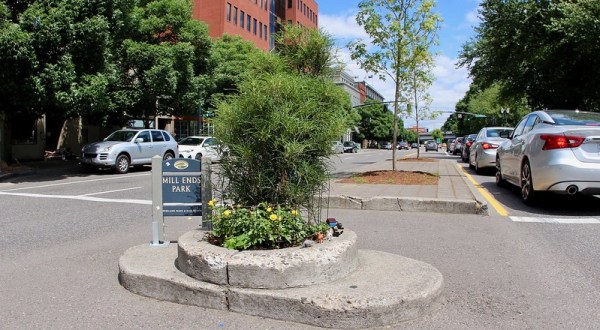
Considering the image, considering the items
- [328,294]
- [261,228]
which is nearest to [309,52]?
[261,228]

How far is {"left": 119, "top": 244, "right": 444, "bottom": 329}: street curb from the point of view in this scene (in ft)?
11.5

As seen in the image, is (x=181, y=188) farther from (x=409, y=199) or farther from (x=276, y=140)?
(x=409, y=199)

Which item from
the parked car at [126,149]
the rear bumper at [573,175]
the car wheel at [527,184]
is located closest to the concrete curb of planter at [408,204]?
the car wheel at [527,184]

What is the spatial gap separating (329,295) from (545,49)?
22.9m

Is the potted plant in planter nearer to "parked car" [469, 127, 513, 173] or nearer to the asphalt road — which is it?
the asphalt road

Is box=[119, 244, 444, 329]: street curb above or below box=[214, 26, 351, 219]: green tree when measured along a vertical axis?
below

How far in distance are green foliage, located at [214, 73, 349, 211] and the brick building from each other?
3183cm

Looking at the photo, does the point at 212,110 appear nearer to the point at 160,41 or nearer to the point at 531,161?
the point at 531,161

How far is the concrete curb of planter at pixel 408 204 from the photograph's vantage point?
8.09 meters

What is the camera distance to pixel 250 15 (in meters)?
53.5

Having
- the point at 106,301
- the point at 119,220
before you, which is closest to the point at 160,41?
the point at 119,220

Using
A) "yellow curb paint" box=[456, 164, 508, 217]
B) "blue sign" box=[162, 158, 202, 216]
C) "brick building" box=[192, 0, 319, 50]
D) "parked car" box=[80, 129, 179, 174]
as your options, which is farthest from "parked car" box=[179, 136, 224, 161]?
"brick building" box=[192, 0, 319, 50]

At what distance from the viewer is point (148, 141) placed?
20156 mm

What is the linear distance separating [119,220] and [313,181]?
4798mm
